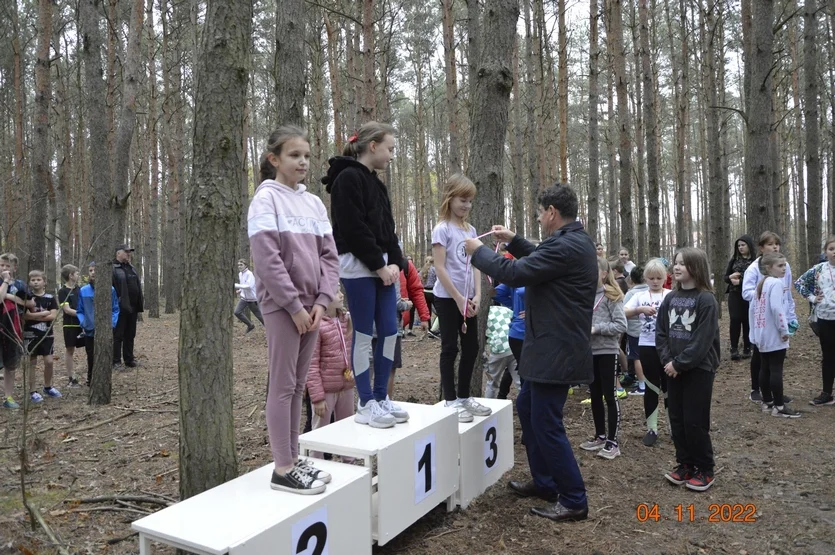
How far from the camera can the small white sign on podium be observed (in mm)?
3777

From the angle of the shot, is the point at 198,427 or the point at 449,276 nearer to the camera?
the point at 198,427

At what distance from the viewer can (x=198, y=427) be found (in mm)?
2928

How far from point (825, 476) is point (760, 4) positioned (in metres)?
6.72

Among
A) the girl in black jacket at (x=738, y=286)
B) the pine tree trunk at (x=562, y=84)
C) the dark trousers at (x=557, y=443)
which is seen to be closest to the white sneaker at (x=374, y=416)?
the dark trousers at (x=557, y=443)

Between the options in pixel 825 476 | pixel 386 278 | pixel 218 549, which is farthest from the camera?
pixel 825 476

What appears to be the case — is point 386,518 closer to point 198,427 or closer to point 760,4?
point 198,427

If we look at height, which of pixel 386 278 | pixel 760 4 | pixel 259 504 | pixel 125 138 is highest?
pixel 760 4

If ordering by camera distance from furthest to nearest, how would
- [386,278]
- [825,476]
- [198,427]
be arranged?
1. [825,476]
2. [386,278]
3. [198,427]

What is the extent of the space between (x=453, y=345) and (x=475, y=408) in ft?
1.71

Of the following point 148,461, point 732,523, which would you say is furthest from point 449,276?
point 148,461

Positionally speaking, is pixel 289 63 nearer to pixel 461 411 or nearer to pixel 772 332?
pixel 461 411

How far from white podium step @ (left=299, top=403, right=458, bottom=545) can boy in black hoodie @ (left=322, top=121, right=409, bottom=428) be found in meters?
0.19

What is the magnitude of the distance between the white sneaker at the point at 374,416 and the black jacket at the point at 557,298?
888 mm

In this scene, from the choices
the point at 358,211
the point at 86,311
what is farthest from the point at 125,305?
the point at 358,211
